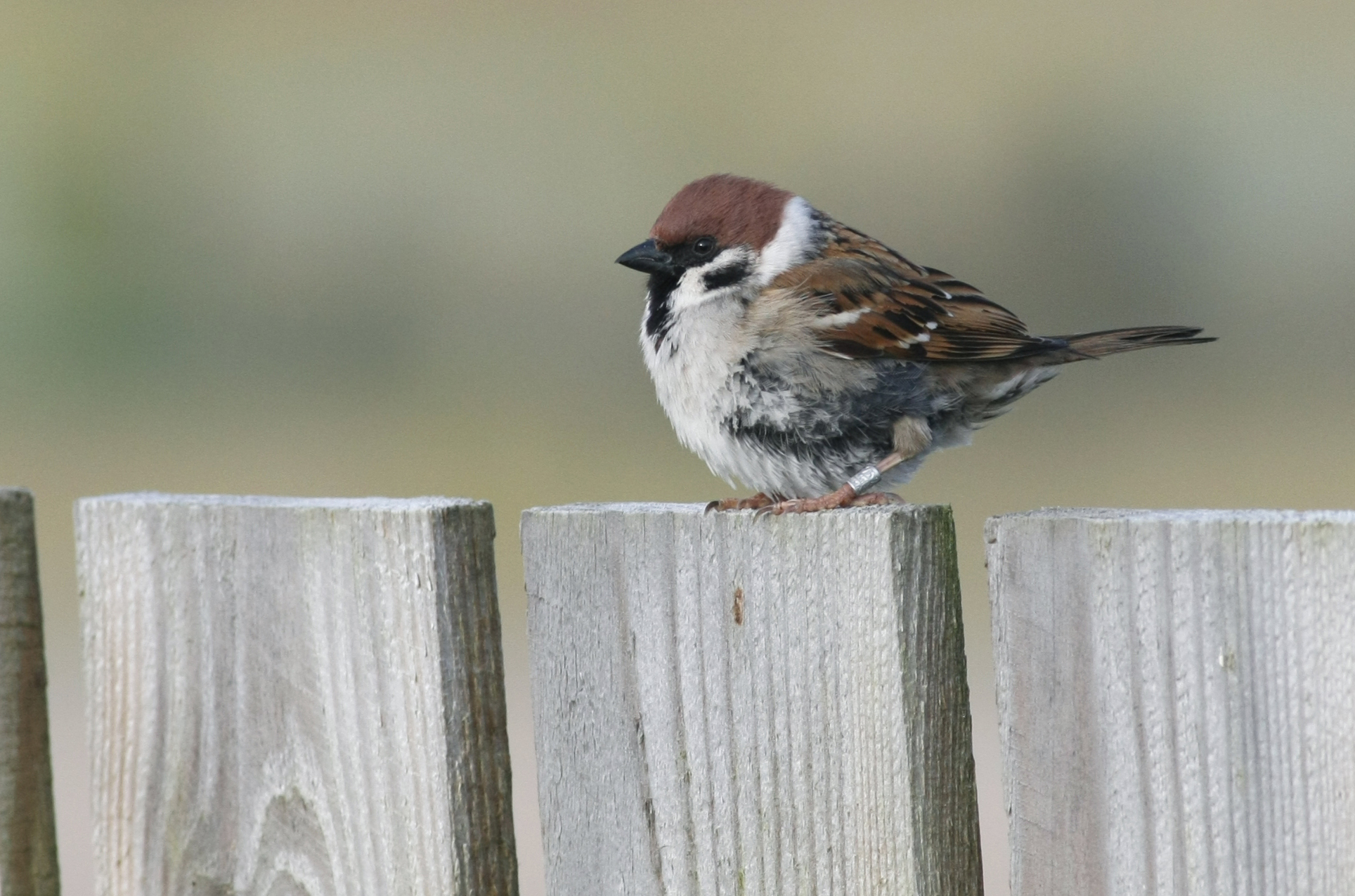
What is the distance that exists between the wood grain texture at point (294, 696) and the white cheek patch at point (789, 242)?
1.67 metres

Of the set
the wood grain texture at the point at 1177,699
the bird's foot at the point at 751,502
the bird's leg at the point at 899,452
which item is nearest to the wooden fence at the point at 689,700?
the wood grain texture at the point at 1177,699

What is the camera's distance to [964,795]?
1.73 metres

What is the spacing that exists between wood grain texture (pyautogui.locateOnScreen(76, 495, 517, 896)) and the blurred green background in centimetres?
575

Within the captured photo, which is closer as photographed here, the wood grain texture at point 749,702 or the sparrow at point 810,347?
the wood grain texture at point 749,702

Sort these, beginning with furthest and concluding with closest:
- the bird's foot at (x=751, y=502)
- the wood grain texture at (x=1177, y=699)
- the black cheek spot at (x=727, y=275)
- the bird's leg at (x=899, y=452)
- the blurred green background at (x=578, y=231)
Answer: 1. the blurred green background at (x=578, y=231)
2. the black cheek spot at (x=727, y=275)
3. the bird's leg at (x=899, y=452)
4. the bird's foot at (x=751, y=502)
5. the wood grain texture at (x=1177, y=699)

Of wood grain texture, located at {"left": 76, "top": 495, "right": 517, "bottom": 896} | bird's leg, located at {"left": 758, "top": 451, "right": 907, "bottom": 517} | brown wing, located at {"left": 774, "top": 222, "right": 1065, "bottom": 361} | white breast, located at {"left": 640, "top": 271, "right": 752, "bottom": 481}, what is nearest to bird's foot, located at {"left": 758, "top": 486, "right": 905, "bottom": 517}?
bird's leg, located at {"left": 758, "top": 451, "right": 907, "bottom": 517}

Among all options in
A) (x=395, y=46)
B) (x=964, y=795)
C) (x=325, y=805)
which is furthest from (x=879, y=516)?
(x=395, y=46)

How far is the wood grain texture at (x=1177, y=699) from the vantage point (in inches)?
60.4

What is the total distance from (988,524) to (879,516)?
0.11 m

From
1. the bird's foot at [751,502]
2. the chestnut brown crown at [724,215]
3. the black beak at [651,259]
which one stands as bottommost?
the bird's foot at [751,502]

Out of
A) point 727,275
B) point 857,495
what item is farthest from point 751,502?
point 727,275

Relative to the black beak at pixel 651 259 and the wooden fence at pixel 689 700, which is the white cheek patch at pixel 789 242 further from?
the wooden fence at pixel 689 700

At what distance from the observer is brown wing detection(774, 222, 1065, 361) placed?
10.9 feet

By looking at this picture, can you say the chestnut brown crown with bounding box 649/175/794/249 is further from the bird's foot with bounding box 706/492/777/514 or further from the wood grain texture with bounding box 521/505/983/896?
the wood grain texture with bounding box 521/505/983/896
